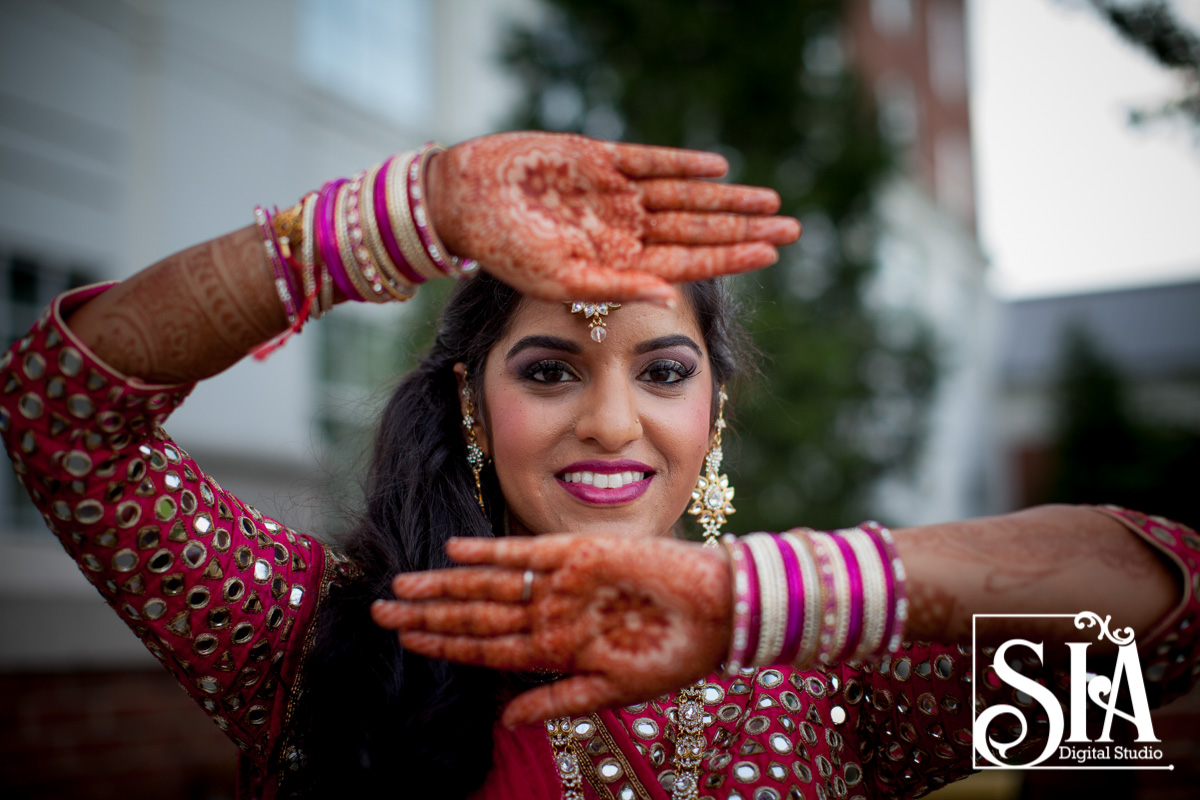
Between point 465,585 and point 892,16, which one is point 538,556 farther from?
point 892,16

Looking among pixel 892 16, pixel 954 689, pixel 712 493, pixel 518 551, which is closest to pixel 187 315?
pixel 518 551

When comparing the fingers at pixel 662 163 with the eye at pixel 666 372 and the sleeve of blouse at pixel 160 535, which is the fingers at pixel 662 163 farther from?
the sleeve of blouse at pixel 160 535

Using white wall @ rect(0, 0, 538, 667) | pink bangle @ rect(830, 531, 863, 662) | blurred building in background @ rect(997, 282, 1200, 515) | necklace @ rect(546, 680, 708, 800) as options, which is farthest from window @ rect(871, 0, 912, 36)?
pink bangle @ rect(830, 531, 863, 662)

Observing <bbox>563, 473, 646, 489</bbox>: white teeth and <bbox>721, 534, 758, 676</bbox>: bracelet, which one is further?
<bbox>563, 473, 646, 489</bbox>: white teeth

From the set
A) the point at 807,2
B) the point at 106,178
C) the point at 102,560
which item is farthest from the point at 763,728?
the point at 807,2

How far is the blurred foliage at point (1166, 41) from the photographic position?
253 cm

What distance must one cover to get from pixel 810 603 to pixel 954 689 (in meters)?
0.62

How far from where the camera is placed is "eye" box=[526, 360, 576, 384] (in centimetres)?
189

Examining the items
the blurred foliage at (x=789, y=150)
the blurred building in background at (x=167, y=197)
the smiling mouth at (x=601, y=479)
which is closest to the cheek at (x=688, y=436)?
the smiling mouth at (x=601, y=479)

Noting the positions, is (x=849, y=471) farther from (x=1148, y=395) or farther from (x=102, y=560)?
(x=1148, y=395)

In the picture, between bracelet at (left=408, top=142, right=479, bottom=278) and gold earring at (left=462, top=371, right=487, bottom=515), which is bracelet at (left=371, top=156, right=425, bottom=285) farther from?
gold earring at (left=462, top=371, right=487, bottom=515)

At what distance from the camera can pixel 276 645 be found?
166 cm

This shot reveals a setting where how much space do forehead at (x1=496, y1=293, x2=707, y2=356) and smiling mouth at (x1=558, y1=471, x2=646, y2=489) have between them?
0.83ft

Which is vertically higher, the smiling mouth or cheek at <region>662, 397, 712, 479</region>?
cheek at <region>662, 397, 712, 479</region>
